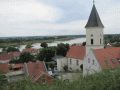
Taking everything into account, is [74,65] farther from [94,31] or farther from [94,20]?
[94,20]

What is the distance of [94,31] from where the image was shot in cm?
3662

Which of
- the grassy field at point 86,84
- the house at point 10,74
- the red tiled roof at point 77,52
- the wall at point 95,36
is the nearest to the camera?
the grassy field at point 86,84

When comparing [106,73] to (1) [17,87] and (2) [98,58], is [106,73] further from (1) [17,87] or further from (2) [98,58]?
(2) [98,58]

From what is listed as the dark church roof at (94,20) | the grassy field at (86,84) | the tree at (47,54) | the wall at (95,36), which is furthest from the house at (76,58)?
the grassy field at (86,84)

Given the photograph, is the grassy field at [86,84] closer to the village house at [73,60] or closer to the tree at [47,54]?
the village house at [73,60]

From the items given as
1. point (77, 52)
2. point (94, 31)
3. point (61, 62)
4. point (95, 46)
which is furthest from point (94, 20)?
point (61, 62)

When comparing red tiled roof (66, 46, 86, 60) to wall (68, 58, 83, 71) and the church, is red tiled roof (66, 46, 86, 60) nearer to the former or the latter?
wall (68, 58, 83, 71)

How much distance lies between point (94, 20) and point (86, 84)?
3061cm

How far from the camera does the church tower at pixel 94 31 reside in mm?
36250

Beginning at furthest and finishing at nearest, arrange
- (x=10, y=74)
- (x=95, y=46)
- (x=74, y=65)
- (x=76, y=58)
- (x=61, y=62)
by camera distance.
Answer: (x=61, y=62) < (x=74, y=65) < (x=76, y=58) < (x=95, y=46) < (x=10, y=74)

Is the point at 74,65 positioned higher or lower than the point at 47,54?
lower

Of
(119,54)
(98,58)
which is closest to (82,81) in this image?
(98,58)

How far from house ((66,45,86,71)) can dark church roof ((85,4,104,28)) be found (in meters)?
11.2

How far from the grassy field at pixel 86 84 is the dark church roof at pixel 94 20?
97.5 ft
